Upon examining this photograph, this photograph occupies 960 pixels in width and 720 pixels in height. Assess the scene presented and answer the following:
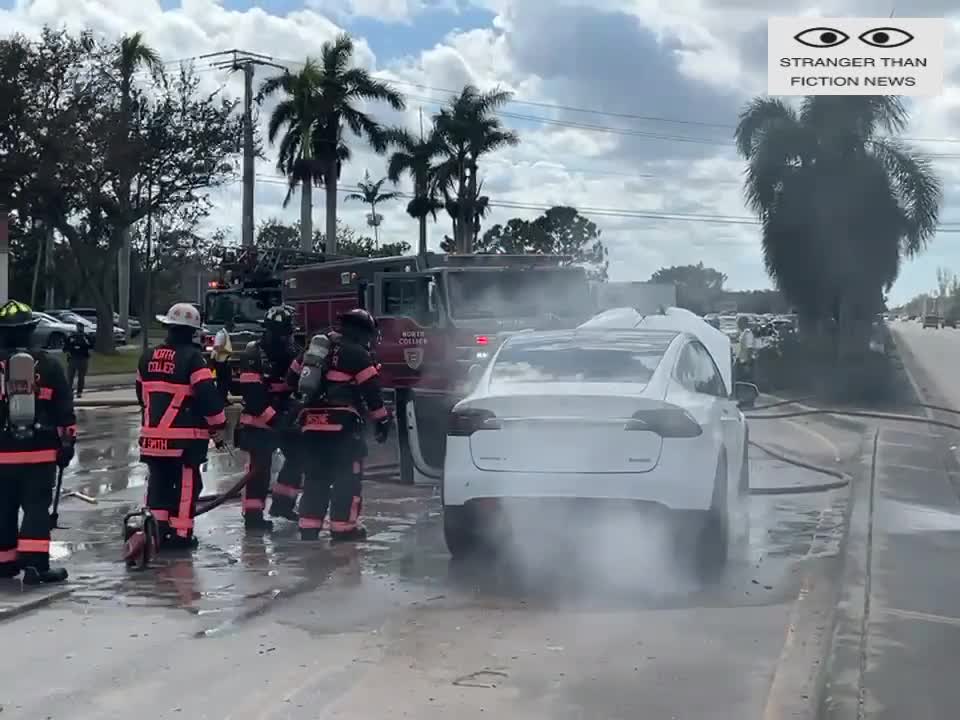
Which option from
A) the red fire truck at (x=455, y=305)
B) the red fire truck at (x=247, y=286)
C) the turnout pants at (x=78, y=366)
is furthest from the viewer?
the red fire truck at (x=247, y=286)

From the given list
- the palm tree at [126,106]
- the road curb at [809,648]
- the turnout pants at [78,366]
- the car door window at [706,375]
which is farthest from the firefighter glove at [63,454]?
the palm tree at [126,106]

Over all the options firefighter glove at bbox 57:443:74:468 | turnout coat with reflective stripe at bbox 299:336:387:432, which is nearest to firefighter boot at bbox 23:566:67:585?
firefighter glove at bbox 57:443:74:468

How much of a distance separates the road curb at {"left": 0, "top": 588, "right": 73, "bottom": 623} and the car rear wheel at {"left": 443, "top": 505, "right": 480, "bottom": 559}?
2.22 m

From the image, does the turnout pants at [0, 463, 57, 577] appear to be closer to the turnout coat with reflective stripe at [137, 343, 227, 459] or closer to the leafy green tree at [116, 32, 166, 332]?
the turnout coat with reflective stripe at [137, 343, 227, 459]

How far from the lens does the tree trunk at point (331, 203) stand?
138ft

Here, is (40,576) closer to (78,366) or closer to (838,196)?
(78,366)

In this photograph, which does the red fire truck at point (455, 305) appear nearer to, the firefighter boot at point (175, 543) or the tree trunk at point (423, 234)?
the firefighter boot at point (175, 543)

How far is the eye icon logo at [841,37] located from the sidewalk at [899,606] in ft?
22.8

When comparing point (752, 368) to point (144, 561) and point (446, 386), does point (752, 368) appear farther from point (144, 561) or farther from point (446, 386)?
point (144, 561)

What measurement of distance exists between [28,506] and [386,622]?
233cm

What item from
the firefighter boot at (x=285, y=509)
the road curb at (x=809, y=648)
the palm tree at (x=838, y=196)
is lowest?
the road curb at (x=809, y=648)

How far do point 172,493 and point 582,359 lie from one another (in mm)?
2836

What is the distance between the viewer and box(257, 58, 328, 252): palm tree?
4109cm

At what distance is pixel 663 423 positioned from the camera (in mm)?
7242
